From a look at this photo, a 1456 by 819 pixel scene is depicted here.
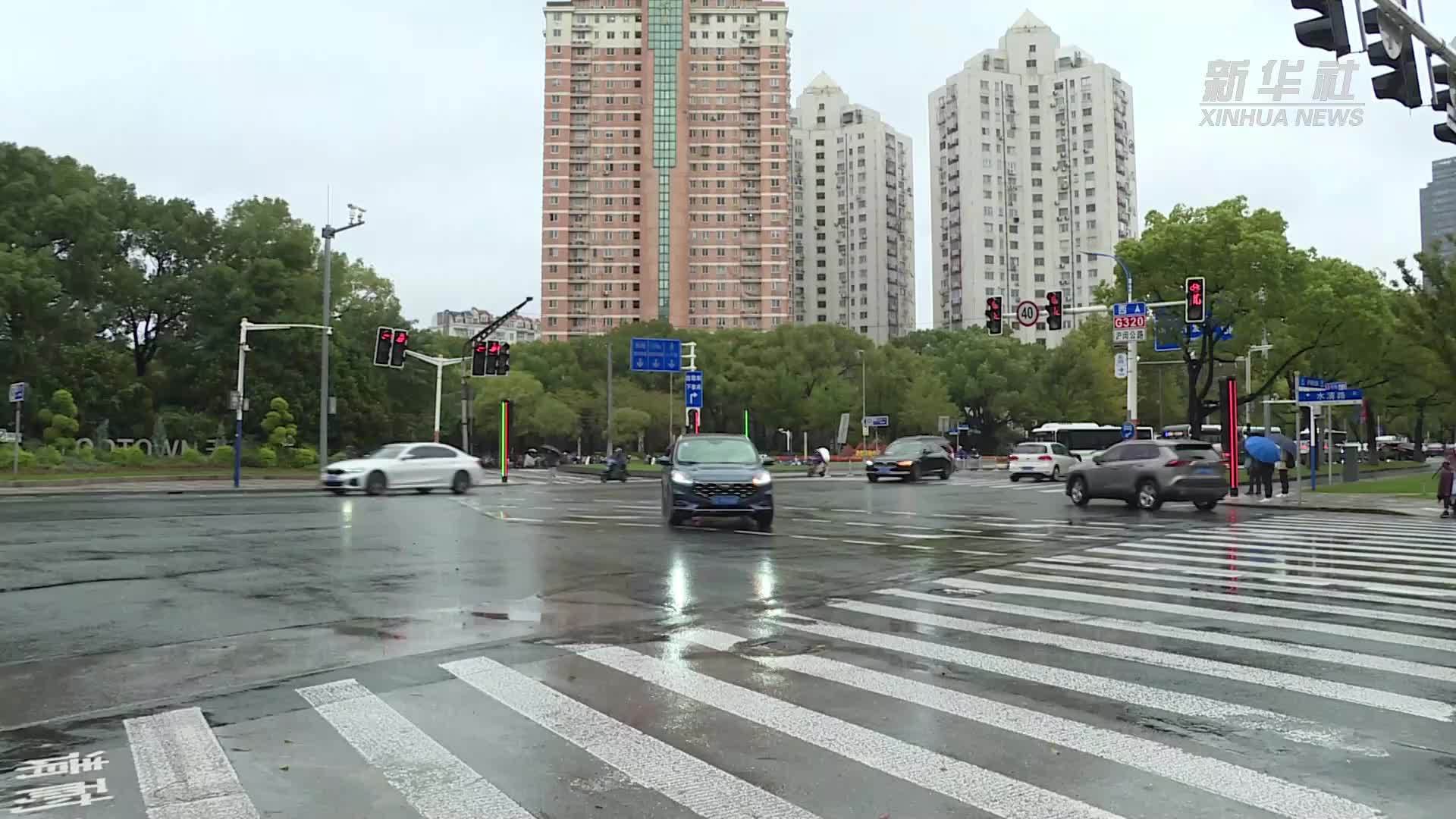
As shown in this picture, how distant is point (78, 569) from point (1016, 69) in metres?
132

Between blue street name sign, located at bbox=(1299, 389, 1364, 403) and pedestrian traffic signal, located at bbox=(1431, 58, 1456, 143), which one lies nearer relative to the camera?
pedestrian traffic signal, located at bbox=(1431, 58, 1456, 143)

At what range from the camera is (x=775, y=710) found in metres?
5.50

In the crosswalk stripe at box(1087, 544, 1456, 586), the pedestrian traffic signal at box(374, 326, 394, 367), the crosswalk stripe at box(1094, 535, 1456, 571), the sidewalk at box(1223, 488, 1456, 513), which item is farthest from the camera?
the pedestrian traffic signal at box(374, 326, 394, 367)

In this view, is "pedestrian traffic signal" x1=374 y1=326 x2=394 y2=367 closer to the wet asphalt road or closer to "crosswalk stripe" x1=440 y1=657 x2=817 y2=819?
the wet asphalt road

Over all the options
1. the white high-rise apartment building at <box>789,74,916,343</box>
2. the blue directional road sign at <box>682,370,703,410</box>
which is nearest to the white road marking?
the blue directional road sign at <box>682,370,703,410</box>

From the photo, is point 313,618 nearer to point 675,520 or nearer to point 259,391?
point 675,520

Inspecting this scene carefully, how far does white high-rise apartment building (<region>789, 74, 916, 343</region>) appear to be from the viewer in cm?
14738

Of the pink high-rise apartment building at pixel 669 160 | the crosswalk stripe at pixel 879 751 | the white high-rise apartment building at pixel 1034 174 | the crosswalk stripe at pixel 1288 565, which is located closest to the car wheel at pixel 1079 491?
the crosswalk stripe at pixel 1288 565

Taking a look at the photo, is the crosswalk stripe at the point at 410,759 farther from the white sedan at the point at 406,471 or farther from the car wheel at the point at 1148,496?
the white sedan at the point at 406,471

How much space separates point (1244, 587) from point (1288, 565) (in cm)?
239

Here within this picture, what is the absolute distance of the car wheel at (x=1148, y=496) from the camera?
2262 cm

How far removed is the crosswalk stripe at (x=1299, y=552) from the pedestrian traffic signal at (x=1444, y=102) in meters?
5.13

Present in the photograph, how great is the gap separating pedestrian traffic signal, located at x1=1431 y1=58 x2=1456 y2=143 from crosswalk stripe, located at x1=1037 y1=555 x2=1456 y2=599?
17.6ft

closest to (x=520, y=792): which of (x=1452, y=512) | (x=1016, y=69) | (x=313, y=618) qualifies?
(x=313, y=618)
